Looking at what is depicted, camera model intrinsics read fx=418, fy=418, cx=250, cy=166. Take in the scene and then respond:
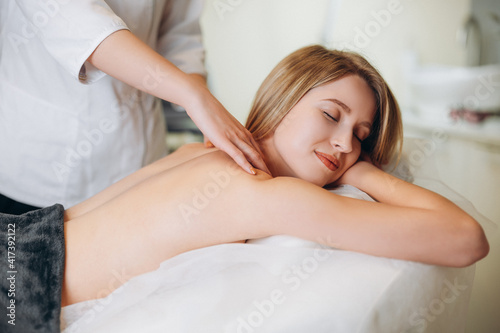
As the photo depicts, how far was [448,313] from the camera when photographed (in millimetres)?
836

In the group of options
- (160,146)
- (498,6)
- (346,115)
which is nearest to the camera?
(346,115)

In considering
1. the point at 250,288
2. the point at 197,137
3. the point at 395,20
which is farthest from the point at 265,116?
the point at 197,137

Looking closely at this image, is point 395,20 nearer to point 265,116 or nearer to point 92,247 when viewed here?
point 265,116

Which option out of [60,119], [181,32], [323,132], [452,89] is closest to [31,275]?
[60,119]

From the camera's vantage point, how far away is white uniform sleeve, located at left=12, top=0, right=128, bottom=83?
91 cm

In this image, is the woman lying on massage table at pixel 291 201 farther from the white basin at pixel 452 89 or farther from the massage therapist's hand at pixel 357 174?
the white basin at pixel 452 89

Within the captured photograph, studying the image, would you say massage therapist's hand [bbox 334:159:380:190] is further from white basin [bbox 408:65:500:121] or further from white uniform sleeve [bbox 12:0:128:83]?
white basin [bbox 408:65:500:121]

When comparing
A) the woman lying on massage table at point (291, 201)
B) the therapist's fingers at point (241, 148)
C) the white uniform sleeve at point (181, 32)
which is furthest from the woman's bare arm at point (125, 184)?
the white uniform sleeve at point (181, 32)

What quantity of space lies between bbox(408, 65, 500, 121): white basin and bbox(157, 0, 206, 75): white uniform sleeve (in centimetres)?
154

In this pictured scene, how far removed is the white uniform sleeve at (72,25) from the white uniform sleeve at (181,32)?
1.37 feet

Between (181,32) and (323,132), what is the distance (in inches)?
25.1

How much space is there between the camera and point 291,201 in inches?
32.5

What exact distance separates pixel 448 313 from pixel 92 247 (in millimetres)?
759

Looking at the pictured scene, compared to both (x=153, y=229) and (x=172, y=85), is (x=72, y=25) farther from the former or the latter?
(x=153, y=229)
